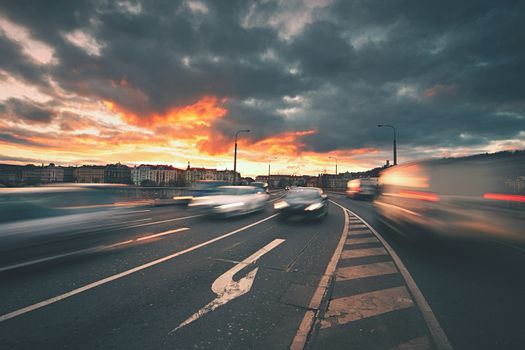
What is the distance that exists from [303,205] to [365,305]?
733cm

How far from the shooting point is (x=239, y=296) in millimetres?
3670

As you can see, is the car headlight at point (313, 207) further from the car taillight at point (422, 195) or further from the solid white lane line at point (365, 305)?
the solid white lane line at point (365, 305)

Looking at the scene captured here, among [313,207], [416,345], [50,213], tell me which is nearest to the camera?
[416,345]

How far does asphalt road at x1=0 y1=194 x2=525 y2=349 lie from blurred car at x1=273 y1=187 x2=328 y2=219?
4003 millimetres

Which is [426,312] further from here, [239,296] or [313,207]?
[313,207]

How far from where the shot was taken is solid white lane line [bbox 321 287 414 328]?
3082 mm

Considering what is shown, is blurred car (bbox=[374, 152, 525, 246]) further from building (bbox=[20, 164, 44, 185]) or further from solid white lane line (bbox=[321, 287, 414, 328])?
building (bbox=[20, 164, 44, 185])

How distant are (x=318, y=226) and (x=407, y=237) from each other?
3.65m

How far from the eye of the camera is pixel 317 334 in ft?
Answer: 8.93

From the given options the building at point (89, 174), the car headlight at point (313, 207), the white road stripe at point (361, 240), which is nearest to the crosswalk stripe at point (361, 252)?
the white road stripe at point (361, 240)

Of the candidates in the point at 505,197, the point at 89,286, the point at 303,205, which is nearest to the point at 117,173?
the point at 303,205

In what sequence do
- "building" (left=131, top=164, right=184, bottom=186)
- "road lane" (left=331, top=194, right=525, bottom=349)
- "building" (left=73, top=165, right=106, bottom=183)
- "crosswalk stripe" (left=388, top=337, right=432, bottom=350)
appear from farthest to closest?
"building" (left=73, top=165, right=106, bottom=183) → "building" (left=131, top=164, right=184, bottom=186) → "road lane" (left=331, top=194, right=525, bottom=349) → "crosswalk stripe" (left=388, top=337, right=432, bottom=350)

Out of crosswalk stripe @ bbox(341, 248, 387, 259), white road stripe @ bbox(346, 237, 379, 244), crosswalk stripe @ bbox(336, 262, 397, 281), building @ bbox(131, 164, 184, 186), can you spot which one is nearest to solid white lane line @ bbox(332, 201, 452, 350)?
crosswalk stripe @ bbox(336, 262, 397, 281)

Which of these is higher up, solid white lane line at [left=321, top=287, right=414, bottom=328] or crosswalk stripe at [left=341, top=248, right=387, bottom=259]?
solid white lane line at [left=321, top=287, right=414, bottom=328]
